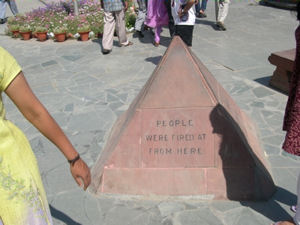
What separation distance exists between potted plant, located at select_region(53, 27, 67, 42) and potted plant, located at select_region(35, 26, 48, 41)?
38 cm

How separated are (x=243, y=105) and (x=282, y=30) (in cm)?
438

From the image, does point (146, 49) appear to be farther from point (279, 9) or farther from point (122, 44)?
point (279, 9)

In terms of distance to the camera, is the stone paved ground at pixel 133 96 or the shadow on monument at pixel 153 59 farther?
the shadow on monument at pixel 153 59

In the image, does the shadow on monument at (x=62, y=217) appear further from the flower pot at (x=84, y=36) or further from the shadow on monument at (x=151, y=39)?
the flower pot at (x=84, y=36)

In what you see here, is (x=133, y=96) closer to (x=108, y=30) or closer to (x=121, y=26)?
(x=108, y=30)

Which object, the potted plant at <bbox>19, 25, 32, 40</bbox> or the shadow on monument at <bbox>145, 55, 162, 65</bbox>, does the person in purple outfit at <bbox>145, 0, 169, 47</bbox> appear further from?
the potted plant at <bbox>19, 25, 32, 40</bbox>

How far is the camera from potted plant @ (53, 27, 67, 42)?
326 inches

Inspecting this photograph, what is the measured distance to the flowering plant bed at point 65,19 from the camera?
8656mm

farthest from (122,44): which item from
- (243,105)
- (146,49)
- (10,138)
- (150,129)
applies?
(10,138)

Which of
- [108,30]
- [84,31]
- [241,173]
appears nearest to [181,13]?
[108,30]

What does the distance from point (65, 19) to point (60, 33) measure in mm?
1126

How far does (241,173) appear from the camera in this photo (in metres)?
2.86

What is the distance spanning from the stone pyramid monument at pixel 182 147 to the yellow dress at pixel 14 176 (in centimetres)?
163

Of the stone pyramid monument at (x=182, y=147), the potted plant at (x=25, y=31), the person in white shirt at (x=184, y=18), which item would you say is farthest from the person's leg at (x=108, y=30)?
the stone pyramid monument at (x=182, y=147)
